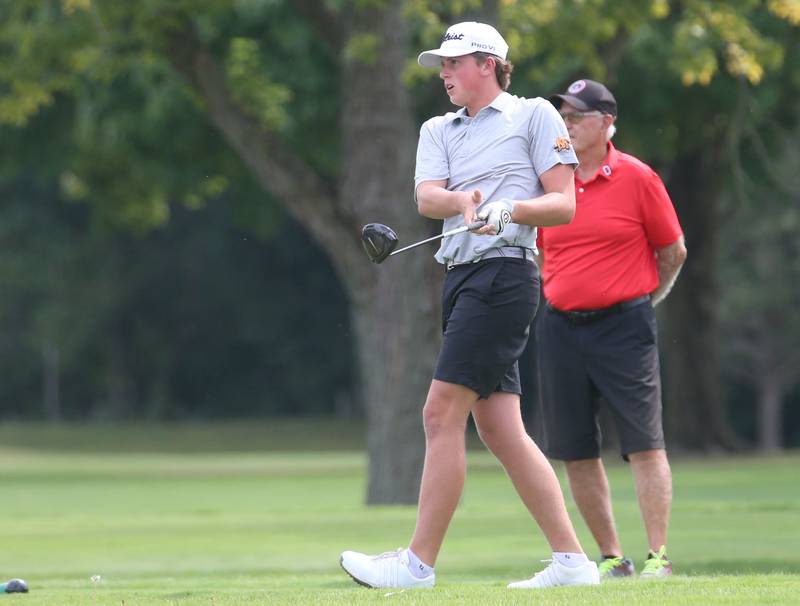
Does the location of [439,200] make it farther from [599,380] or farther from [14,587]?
[14,587]

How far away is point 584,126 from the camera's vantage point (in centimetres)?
812

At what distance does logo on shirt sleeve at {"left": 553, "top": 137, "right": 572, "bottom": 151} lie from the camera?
22.0 feet

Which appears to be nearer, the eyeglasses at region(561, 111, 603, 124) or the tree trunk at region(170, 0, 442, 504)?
the eyeglasses at region(561, 111, 603, 124)

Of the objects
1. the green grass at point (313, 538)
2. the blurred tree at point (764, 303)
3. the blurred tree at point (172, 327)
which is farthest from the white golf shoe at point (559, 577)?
the blurred tree at point (172, 327)

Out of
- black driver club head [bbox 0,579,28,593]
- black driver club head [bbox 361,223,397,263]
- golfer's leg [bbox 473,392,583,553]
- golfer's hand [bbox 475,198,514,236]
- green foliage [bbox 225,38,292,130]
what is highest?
green foliage [bbox 225,38,292,130]

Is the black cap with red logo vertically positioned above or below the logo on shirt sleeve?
above

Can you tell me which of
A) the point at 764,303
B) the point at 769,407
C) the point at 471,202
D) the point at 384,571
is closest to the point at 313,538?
the point at 384,571

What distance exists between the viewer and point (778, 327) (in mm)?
47875

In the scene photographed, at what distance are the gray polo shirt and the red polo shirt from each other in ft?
4.22

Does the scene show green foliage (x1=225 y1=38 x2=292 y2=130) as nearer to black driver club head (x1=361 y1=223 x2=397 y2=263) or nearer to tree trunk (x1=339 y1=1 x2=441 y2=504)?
tree trunk (x1=339 y1=1 x2=441 y2=504)

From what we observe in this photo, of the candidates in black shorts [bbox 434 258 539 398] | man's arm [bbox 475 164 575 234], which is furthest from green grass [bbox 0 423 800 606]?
man's arm [bbox 475 164 575 234]

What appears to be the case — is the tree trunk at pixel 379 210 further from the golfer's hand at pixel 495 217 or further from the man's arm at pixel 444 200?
the golfer's hand at pixel 495 217

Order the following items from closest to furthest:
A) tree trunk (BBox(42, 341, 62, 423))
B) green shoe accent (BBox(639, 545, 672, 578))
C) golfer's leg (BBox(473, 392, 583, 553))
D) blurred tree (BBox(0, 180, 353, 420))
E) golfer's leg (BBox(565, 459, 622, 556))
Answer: golfer's leg (BBox(473, 392, 583, 553))
green shoe accent (BBox(639, 545, 672, 578))
golfer's leg (BBox(565, 459, 622, 556))
blurred tree (BBox(0, 180, 353, 420))
tree trunk (BBox(42, 341, 62, 423))

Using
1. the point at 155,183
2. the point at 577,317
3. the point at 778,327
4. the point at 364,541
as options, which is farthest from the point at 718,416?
the point at 577,317
